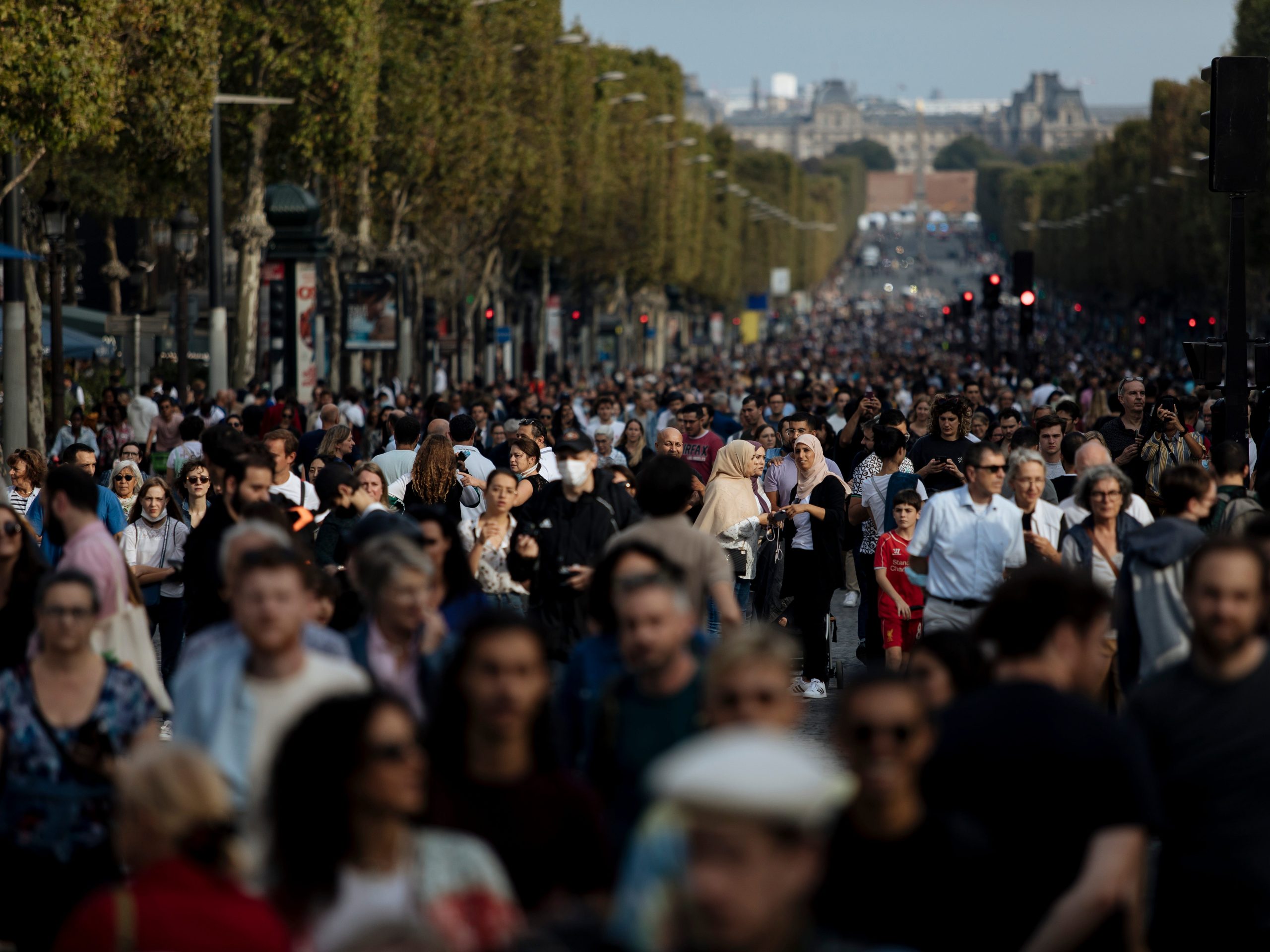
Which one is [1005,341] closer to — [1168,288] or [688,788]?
[1168,288]

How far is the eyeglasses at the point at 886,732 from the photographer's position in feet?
14.7

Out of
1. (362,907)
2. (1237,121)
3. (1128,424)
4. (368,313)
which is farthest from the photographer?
(368,313)

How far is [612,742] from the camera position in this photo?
18.2 ft

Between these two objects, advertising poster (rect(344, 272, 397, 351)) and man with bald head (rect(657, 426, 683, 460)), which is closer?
man with bald head (rect(657, 426, 683, 460))

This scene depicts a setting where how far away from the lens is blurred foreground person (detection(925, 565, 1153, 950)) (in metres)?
4.90

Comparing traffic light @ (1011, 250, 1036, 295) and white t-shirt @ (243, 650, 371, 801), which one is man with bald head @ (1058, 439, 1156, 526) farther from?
traffic light @ (1011, 250, 1036, 295)

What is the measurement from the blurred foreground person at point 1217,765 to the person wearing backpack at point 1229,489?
4.37 metres

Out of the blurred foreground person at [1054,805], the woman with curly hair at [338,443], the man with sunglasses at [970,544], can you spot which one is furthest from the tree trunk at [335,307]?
the blurred foreground person at [1054,805]

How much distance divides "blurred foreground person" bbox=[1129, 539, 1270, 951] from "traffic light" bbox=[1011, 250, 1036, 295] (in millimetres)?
26570

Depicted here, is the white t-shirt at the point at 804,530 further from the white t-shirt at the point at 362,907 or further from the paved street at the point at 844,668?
the white t-shirt at the point at 362,907

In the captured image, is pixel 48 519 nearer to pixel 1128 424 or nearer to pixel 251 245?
pixel 1128 424

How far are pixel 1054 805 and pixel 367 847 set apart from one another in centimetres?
150

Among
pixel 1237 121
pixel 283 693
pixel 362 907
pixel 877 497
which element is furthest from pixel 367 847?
pixel 1237 121

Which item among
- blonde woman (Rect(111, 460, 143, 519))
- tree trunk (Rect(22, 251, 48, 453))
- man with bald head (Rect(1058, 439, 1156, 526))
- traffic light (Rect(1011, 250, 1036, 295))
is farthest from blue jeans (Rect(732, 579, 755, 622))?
traffic light (Rect(1011, 250, 1036, 295))
